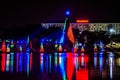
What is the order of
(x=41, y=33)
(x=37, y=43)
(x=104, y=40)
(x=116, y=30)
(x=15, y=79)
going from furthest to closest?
(x=116, y=30)
(x=104, y=40)
(x=41, y=33)
(x=37, y=43)
(x=15, y=79)

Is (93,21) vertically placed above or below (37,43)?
above

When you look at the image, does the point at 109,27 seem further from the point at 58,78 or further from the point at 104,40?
the point at 58,78

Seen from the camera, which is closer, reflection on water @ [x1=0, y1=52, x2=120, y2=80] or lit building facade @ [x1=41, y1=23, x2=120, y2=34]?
reflection on water @ [x1=0, y1=52, x2=120, y2=80]

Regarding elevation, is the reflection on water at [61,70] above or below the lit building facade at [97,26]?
below

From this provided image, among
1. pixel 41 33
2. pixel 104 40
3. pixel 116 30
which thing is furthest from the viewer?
pixel 116 30

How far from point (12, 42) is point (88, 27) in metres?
46.8

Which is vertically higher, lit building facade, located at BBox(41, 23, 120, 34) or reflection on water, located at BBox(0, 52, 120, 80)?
lit building facade, located at BBox(41, 23, 120, 34)

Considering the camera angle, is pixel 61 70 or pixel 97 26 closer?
pixel 61 70

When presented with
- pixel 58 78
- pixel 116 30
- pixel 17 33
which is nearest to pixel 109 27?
pixel 116 30

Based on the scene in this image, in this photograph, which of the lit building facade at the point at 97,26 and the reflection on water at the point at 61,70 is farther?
the lit building facade at the point at 97,26

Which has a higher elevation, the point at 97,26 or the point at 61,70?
the point at 97,26

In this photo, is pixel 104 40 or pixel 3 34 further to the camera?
pixel 104 40

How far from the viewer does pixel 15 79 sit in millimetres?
12180

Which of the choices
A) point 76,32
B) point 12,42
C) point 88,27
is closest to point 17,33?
point 12,42
